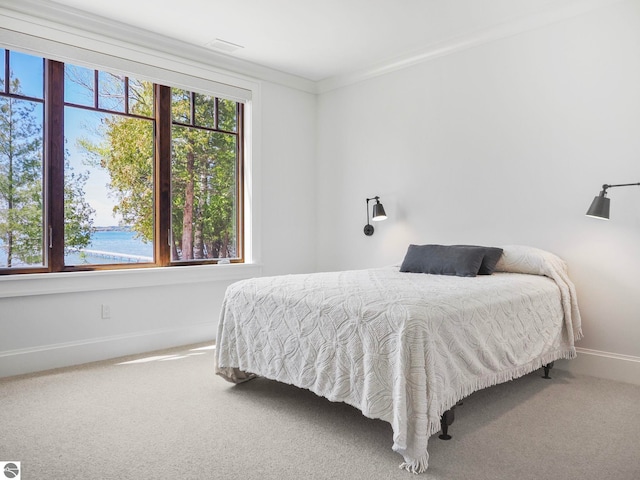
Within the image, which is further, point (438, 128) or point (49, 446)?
point (438, 128)

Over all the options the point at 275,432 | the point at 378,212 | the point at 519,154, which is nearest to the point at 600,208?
the point at 519,154

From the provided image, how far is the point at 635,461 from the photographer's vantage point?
2051mm

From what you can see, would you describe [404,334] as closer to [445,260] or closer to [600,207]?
[445,260]

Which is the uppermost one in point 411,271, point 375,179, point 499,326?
point 375,179

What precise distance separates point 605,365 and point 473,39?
8.36ft

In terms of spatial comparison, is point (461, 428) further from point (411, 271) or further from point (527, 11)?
point (527, 11)

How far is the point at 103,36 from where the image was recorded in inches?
144

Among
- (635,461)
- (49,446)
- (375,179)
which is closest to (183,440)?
(49,446)

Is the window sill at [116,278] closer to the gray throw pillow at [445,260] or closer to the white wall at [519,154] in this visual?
the white wall at [519,154]

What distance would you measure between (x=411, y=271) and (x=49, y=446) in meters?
2.38

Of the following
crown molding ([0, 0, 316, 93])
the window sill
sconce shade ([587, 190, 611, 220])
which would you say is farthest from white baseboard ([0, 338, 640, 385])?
crown molding ([0, 0, 316, 93])

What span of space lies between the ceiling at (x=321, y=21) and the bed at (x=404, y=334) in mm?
1720

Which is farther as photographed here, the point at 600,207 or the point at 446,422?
the point at 600,207

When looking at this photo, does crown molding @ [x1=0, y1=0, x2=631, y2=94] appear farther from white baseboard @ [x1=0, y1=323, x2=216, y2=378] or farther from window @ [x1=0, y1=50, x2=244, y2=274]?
white baseboard @ [x1=0, y1=323, x2=216, y2=378]
